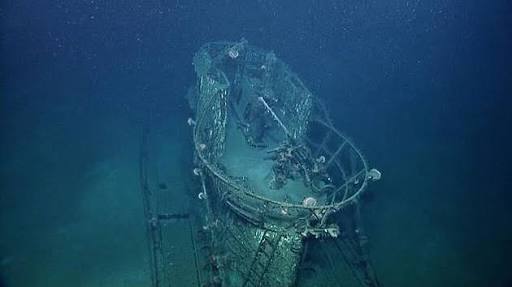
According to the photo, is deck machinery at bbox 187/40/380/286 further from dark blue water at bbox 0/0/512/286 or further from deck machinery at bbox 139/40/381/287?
dark blue water at bbox 0/0/512/286

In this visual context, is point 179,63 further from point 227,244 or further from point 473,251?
point 473,251

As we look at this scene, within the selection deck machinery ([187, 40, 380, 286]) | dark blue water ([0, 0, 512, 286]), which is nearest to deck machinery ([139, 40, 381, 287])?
deck machinery ([187, 40, 380, 286])

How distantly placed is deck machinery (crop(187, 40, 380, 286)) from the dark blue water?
259cm

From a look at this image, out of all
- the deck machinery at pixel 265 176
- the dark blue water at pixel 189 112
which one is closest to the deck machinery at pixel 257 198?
the deck machinery at pixel 265 176

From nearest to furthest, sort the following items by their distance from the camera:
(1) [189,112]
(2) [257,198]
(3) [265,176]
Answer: (2) [257,198], (3) [265,176], (1) [189,112]

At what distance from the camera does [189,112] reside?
61.8ft

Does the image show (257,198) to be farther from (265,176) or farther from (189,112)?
(189,112)

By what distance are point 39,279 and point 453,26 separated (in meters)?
41.1

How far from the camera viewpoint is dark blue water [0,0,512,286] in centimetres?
1266

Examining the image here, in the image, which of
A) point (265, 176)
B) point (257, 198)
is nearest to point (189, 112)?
point (265, 176)

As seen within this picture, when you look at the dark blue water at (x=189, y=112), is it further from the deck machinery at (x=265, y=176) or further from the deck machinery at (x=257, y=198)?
the deck machinery at (x=265, y=176)

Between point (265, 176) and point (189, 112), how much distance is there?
28.1 feet

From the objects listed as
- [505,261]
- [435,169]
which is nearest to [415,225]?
[505,261]

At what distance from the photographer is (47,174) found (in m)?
14.3
